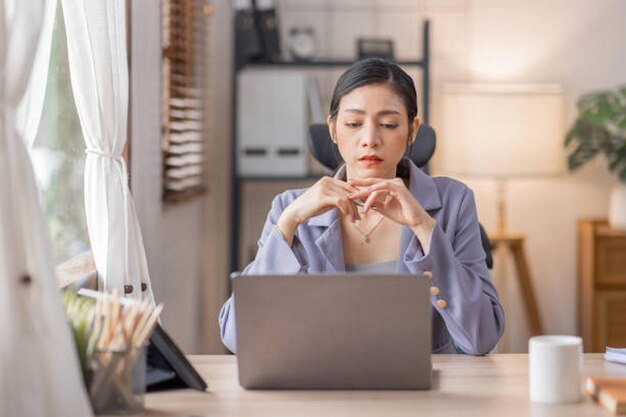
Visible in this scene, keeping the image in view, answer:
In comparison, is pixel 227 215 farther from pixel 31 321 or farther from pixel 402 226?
pixel 31 321

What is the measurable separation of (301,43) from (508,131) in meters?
1.02

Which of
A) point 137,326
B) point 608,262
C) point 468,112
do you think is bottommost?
point 608,262

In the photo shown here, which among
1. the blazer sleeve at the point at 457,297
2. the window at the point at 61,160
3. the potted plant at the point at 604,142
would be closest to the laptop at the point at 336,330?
the blazer sleeve at the point at 457,297

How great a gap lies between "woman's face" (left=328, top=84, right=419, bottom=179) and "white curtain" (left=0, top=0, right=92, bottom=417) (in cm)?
84

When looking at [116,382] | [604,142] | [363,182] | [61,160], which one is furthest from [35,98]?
[604,142]

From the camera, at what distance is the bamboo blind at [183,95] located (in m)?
4.35

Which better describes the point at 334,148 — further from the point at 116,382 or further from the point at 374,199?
the point at 116,382

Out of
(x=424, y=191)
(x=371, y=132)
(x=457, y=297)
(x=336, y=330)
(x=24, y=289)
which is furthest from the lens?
(x=424, y=191)

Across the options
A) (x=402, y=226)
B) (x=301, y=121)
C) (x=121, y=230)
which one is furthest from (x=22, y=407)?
(x=301, y=121)

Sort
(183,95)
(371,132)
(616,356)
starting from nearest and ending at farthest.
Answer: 1. (616,356)
2. (371,132)
3. (183,95)

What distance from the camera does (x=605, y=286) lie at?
17.9ft

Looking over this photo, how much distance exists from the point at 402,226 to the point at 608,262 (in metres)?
3.06

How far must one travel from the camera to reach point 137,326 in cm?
182

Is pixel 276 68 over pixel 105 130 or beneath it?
over
